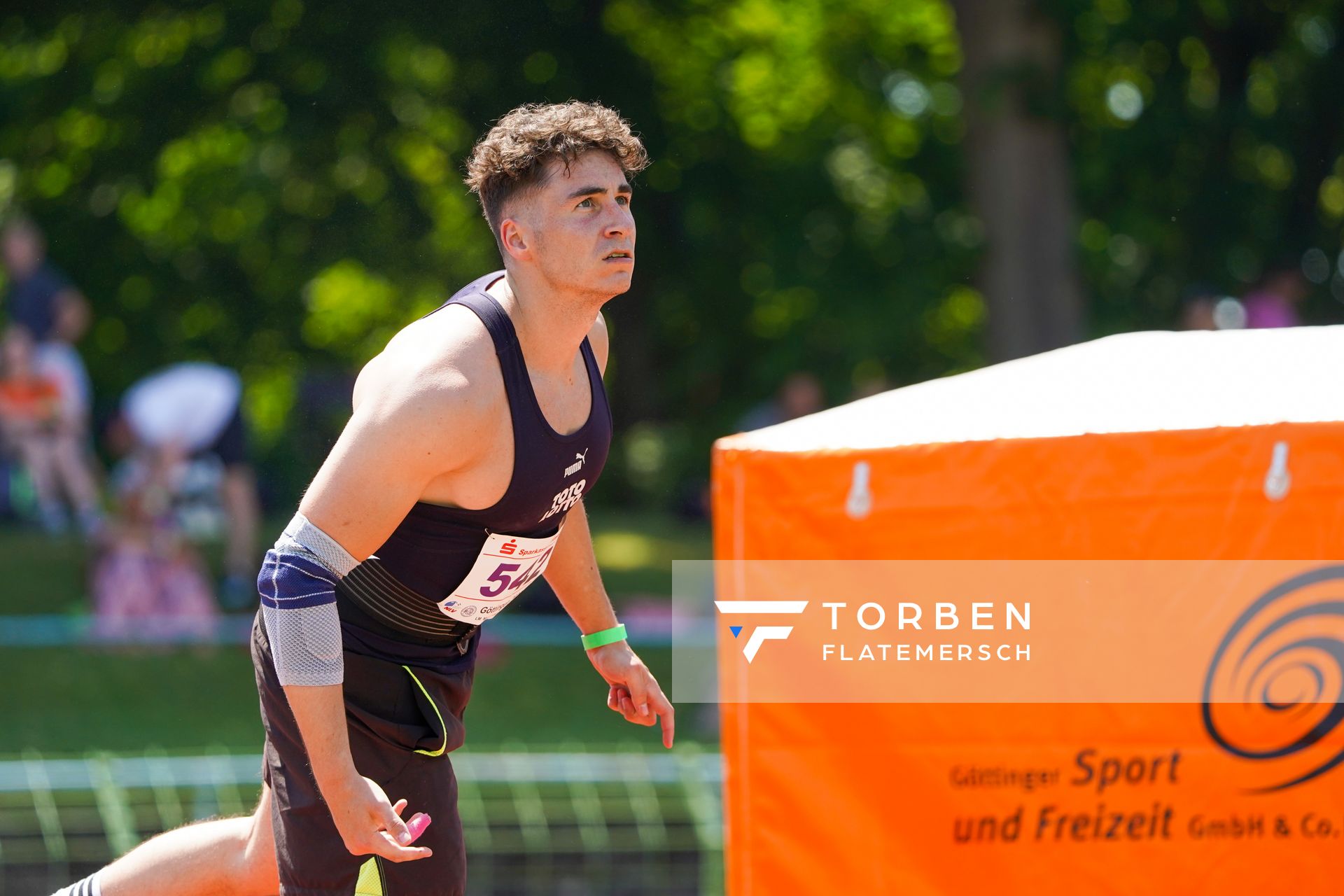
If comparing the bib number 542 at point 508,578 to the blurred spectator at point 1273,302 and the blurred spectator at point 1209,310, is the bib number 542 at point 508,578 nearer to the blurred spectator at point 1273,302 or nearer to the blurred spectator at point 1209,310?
the blurred spectator at point 1209,310

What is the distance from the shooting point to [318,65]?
35.2ft

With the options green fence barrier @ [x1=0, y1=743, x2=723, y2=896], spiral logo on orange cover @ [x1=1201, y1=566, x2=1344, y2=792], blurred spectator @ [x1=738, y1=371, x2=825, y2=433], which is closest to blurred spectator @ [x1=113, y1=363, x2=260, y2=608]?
blurred spectator @ [x1=738, y1=371, x2=825, y2=433]

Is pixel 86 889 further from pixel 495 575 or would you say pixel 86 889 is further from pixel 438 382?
pixel 438 382

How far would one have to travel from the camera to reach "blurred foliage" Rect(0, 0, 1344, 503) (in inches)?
423

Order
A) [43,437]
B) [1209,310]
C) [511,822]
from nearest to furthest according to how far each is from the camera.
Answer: [511,822] → [1209,310] → [43,437]

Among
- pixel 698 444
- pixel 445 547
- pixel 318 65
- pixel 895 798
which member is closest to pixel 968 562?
pixel 895 798

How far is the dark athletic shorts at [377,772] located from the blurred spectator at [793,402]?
6.61m

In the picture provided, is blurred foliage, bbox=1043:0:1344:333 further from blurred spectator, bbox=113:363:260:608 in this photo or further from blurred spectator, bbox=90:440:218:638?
blurred spectator, bbox=90:440:218:638

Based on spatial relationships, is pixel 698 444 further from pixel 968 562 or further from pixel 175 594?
pixel 968 562

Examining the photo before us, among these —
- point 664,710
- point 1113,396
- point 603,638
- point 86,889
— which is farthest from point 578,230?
point 86,889

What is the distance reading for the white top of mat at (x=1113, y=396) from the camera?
10.7ft

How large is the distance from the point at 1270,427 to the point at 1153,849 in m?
Result: 0.97

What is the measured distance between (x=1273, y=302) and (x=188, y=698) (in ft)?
22.1

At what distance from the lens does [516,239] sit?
2809 mm
